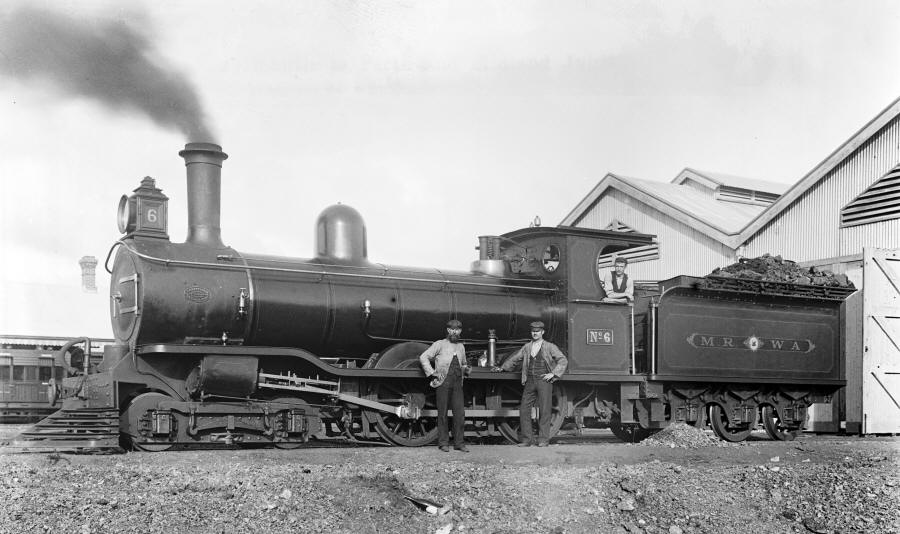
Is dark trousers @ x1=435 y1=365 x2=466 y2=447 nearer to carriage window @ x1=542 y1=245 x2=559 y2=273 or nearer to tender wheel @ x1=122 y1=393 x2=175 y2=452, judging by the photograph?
carriage window @ x1=542 y1=245 x2=559 y2=273

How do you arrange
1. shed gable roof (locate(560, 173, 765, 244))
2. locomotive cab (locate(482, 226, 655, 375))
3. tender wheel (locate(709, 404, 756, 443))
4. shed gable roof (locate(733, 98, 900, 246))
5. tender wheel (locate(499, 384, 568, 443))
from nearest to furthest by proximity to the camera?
1. tender wheel (locate(499, 384, 568, 443))
2. locomotive cab (locate(482, 226, 655, 375))
3. tender wheel (locate(709, 404, 756, 443))
4. shed gable roof (locate(733, 98, 900, 246))
5. shed gable roof (locate(560, 173, 765, 244))

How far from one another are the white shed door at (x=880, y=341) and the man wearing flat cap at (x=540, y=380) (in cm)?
617

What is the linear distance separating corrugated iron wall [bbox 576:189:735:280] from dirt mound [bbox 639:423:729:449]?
7762 mm

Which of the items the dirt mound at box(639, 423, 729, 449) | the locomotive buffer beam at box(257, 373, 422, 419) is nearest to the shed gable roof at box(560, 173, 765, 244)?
the dirt mound at box(639, 423, 729, 449)

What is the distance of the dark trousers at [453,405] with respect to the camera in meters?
10.6

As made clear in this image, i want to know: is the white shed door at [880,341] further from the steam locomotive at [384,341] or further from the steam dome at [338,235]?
the steam dome at [338,235]

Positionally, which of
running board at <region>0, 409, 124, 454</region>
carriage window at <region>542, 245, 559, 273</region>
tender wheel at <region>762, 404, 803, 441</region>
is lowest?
tender wheel at <region>762, 404, 803, 441</region>

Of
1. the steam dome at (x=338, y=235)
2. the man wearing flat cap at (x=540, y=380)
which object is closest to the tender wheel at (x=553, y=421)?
the man wearing flat cap at (x=540, y=380)

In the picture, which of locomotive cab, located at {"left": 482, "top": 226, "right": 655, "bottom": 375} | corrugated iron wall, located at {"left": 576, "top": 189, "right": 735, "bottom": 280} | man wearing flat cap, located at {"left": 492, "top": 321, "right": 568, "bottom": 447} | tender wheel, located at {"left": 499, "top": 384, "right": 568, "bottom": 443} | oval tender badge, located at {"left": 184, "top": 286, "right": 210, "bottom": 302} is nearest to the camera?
oval tender badge, located at {"left": 184, "top": 286, "right": 210, "bottom": 302}

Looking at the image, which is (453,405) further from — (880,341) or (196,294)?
(880,341)

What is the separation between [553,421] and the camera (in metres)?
12.0

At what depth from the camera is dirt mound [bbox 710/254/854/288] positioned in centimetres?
1402

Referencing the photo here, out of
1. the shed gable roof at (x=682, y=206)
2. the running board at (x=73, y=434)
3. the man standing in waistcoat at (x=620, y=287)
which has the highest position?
the shed gable roof at (x=682, y=206)

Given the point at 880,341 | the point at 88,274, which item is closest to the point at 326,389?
the point at 880,341
